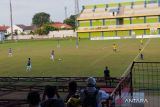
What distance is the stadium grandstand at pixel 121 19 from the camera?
340ft

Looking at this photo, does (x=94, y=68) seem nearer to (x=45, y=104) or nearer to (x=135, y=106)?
(x=135, y=106)

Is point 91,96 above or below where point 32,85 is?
above

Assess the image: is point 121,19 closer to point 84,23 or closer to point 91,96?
point 84,23

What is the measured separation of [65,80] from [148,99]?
4.87m

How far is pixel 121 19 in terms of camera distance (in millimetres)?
109625

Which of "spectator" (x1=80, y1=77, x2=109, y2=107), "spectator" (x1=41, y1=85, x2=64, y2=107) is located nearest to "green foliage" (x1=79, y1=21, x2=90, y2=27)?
"spectator" (x1=80, y1=77, x2=109, y2=107)

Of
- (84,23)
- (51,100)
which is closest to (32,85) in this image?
(51,100)

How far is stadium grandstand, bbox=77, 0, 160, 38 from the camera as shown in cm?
10350

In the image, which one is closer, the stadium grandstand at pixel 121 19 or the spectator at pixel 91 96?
the spectator at pixel 91 96

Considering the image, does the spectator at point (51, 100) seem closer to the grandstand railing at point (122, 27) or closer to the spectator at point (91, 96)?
the spectator at point (91, 96)

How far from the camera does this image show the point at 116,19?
110 m

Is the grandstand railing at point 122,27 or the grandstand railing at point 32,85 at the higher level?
the grandstand railing at point 122,27

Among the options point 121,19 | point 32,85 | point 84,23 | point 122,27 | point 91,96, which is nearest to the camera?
point 91,96

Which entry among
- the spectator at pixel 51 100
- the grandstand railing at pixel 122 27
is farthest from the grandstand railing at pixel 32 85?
the grandstand railing at pixel 122 27
